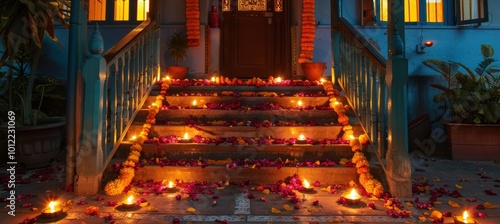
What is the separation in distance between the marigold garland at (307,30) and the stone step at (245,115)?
271cm

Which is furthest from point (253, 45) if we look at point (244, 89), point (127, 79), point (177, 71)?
point (127, 79)

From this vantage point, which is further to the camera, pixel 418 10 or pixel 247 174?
pixel 418 10

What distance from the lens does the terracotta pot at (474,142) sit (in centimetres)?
600

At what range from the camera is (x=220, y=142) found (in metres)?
4.55

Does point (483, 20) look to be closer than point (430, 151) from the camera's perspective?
No

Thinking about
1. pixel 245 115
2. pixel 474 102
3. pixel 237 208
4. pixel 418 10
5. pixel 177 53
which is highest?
pixel 418 10

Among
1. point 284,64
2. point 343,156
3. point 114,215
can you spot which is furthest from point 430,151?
point 114,215

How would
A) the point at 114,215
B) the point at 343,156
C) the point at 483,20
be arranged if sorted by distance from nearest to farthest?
the point at 114,215 < the point at 343,156 < the point at 483,20

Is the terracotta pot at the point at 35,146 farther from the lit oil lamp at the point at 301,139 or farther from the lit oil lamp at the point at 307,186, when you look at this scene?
the lit oil lamp at the point at 307,186

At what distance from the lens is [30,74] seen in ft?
17.8

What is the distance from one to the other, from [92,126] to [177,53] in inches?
149

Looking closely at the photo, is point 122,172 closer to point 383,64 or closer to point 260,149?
point 260,149

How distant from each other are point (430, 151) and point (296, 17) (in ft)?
13.1

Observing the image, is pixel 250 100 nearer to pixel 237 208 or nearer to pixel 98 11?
pixel 237 208
